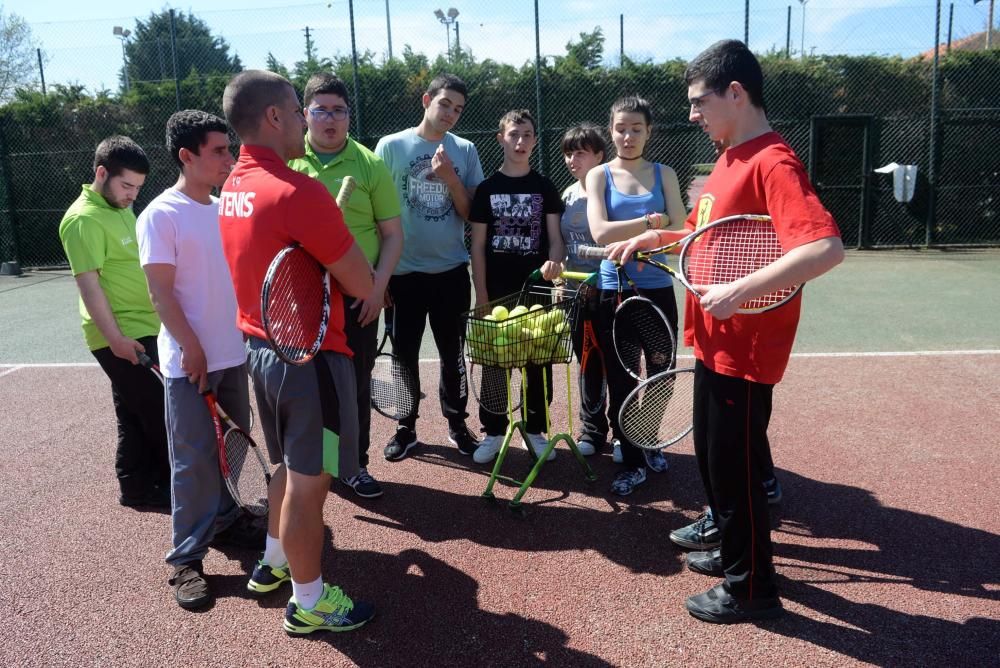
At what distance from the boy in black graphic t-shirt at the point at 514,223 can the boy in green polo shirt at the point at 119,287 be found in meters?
1.80

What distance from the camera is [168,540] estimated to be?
12.3ft

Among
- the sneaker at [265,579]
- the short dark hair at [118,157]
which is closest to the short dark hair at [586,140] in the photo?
the short dark hair at [118,157]

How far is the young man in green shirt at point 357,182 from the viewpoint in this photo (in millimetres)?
3826

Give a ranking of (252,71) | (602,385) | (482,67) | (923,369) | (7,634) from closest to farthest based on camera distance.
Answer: (252,71)
(7,634)
(602,385)
(923,369)
(482,67)

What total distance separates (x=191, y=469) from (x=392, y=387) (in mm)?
1654

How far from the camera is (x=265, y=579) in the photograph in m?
3.24

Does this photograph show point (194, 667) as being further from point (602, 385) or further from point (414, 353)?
point (602, 385)

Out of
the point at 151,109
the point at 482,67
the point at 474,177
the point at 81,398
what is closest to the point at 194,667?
the point at 474,177

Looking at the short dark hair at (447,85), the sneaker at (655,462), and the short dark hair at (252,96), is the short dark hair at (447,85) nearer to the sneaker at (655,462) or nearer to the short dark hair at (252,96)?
the short dark hair at (252,96)

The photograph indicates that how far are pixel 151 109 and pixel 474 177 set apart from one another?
11.6m

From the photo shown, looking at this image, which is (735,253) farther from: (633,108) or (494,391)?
(494,391)

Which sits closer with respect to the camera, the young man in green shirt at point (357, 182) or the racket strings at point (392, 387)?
the young man in green shirt at point (357, 182)

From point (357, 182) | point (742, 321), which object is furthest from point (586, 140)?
point (742, 321)

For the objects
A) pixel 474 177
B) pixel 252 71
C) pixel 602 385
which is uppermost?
pixel 252 71
